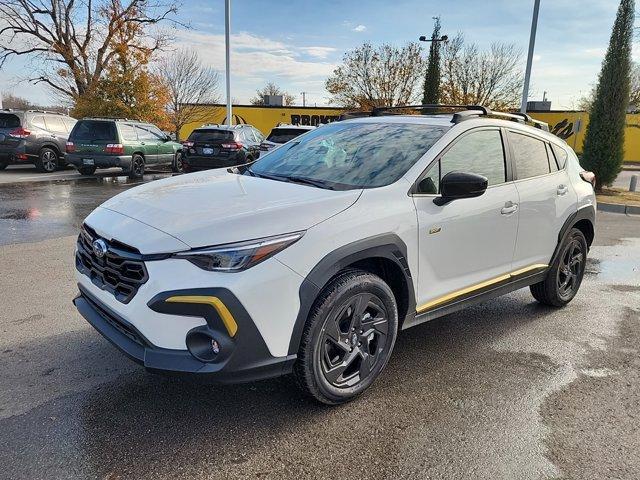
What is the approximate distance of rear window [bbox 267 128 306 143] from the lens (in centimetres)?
1373

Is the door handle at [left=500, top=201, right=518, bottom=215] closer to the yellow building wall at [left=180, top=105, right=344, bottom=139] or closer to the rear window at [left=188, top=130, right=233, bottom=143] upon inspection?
the rear window at [left=188, top=130, right=233, bottom=143]

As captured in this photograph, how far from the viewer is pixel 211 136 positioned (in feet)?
47.9

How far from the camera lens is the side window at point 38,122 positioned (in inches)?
613

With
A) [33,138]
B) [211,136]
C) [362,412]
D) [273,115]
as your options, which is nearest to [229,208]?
[362,412]

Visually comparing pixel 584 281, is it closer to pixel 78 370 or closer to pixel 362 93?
pixel 78 370

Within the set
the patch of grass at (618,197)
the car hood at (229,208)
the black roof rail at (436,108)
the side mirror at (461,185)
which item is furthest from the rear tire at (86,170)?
the patch of grass at (618,197)

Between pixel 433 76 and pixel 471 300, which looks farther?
pixel 433 76

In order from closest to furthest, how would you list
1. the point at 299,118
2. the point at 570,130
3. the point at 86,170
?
the point at 86,170, the point at 570,130, the point at 299,118

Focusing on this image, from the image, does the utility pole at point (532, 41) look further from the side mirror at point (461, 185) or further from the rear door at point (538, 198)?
the side mirror at point (461, 185)

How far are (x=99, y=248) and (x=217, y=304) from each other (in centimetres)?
92

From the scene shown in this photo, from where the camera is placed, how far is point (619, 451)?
2.68 m

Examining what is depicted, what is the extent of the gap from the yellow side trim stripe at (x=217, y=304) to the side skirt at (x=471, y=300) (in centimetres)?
133

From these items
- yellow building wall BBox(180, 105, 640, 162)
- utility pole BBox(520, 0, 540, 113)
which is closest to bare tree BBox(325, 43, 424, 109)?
yellow building wall BBox(180, 105, 640, 162)

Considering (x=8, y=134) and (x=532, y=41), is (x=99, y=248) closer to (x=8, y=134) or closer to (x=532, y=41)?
(x=8, y=134)
